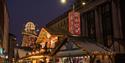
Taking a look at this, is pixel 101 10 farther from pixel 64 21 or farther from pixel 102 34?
pixel 64 21

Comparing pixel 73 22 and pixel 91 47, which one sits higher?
pixel 73 22

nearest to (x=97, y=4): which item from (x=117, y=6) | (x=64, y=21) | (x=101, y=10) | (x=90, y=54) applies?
(x=101, y=10)

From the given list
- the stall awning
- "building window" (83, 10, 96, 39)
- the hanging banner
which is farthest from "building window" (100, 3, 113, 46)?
the stall awning

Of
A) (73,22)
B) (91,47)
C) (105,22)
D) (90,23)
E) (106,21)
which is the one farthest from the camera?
(90,23)

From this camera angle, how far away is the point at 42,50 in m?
32.7

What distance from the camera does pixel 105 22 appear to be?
30.8 meters

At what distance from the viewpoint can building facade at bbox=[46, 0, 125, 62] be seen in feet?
92.2

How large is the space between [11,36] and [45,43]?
78768mm

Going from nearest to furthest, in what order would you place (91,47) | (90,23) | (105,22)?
(91,47)
(105,22)
(90,23)

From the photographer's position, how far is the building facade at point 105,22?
92.2ft

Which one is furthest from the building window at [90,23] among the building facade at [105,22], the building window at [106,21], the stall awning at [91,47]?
the stall awning at [91,47]

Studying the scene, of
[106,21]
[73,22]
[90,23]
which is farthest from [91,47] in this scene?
[90,23]

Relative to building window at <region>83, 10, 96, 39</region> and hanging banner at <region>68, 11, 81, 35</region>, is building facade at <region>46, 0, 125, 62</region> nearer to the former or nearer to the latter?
building window at <region>83, 10, 96, 39</region>

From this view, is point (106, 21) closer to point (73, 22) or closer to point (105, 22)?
point (105, 22)
